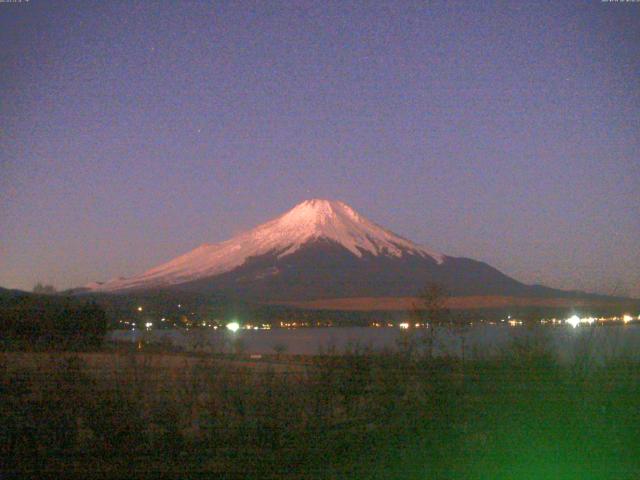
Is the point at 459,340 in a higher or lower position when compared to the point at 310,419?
higher

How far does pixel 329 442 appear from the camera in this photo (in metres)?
9.37

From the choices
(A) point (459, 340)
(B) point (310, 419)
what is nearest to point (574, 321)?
(A) point (459, 340)

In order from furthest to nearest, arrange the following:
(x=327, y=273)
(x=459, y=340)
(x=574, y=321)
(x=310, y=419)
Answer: (x=327, y=273) < (x=574, y=321) < (x=459, y=340) < (x=310, y=419)

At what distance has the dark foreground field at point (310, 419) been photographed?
8.56 m

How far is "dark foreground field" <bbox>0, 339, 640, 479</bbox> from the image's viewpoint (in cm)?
856

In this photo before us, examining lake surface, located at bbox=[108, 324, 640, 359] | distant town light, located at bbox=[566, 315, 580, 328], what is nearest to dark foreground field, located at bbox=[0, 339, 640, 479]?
lake surface, located at bbox=[108, 324, 640, 359]

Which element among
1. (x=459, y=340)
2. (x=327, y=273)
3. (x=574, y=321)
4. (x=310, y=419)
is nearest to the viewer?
(x=310, y=419)

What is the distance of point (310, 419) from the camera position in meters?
10.1

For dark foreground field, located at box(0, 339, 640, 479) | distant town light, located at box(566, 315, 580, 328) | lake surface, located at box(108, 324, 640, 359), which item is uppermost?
distant town light, located at box(566, 315, 580, 328)

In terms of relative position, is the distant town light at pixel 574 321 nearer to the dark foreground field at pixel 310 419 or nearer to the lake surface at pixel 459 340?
the lake surface at pixel 459 340

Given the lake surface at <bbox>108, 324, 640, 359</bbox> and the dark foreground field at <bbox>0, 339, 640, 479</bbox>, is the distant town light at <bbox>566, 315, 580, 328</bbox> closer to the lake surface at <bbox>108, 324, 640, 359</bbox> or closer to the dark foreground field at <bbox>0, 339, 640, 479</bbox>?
the lake surface at <bbox>108, 324, 640, 359</bbox>

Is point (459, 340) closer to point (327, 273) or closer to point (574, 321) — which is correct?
point (574, 321)

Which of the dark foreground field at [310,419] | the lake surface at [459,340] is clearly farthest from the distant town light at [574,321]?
the dark foreground field at [310,419]

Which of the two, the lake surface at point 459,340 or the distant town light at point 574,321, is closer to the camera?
the lake surface at point 459,340
